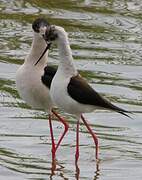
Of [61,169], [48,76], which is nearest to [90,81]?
[48,76]

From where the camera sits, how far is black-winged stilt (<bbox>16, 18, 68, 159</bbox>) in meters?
8.80

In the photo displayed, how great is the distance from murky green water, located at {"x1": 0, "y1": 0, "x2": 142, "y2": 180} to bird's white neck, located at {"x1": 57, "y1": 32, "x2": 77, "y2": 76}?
1.03 metres

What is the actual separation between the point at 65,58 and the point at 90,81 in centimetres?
357

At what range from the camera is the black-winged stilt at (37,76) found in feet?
28.9

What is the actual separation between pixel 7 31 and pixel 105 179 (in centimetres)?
674

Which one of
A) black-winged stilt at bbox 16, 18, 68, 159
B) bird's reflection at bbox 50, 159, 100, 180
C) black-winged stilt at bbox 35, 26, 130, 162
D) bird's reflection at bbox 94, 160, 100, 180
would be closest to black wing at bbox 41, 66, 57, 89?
black-winged stilt at bbox 16, 18, 68, 159

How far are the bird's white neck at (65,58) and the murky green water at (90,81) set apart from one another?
1.03m

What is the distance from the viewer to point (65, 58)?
28.2ft

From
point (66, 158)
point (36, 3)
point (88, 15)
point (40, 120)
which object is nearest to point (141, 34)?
point (88, 15)

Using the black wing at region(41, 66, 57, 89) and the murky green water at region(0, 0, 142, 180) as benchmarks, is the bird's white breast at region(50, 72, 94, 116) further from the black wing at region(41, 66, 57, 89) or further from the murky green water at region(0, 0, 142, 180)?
the murky green water at region(0, 0, 142, 180)

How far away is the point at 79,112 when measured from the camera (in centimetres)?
869

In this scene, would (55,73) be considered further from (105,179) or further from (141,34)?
(141,34)

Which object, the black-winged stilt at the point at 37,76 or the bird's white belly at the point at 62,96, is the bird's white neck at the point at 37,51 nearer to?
the black-winged stilt at the point at 37,76

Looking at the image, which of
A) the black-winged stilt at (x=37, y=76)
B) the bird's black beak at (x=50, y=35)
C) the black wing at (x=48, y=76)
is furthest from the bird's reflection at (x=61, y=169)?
the bird's black beak at (x=50, y=35)
